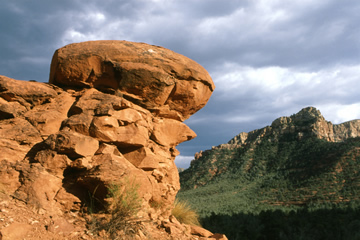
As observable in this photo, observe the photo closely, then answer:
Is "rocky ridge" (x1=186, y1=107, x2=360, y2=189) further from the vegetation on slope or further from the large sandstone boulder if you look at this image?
the large sandstone boulder

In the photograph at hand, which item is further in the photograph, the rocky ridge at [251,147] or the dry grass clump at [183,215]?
the rocky ridge at [251,147]

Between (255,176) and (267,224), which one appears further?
(255,176)

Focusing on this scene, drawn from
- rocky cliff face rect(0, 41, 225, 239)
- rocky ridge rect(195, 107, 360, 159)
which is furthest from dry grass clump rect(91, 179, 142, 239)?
rocky ridge rect(195, 107, 360, 159)

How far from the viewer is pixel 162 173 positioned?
6914 millimetres

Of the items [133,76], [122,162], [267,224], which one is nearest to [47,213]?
[122,162]

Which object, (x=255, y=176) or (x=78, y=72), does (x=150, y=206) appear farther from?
(x=255, y=176)

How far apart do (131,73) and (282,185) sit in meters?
25.8

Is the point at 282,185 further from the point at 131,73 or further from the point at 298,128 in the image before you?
the point at 131,73

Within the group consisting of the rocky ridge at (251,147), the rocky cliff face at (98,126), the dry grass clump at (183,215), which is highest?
the rocky ridge at (251,147)

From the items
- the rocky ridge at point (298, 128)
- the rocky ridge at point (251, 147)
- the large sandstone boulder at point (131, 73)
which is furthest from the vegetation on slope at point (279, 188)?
the large sandstone boulder at point (131, 73)

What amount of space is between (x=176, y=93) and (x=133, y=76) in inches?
48.9

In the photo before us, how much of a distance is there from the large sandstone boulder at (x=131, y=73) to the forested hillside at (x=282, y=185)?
694 cm

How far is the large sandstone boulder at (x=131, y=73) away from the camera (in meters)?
7.16

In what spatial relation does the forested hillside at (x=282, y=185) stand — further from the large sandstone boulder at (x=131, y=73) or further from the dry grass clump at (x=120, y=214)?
the dry grass clump at (x=120, y=214)
